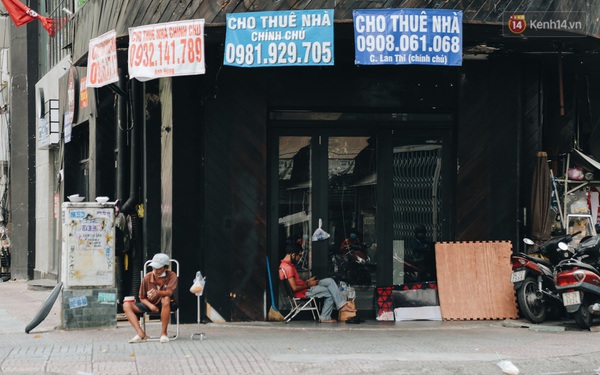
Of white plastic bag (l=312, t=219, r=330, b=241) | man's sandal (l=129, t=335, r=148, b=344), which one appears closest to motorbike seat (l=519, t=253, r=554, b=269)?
white plastic bag (l=312, t=219, r=330, b=241)

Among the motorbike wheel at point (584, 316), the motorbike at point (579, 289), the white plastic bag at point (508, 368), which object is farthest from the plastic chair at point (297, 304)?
Result: the white plastic bag at point (508, 368)

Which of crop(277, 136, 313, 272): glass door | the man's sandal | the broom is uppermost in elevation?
crop(277, 136, 313, 272): glass door

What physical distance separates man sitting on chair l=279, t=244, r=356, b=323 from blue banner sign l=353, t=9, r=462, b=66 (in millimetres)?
3414

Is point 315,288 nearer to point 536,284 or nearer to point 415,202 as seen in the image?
point 415,202

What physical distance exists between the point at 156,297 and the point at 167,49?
342 cm

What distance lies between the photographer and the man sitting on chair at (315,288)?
1490cm

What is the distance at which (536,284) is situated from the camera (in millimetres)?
14492

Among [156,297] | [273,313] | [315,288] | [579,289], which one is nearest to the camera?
[156,297]

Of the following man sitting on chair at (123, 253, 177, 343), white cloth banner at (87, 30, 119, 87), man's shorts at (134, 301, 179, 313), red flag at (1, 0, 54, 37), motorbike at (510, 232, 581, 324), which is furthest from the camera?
red flag at (1, 0, 54, 37)

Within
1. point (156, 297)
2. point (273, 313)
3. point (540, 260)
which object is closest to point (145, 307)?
point (156, 297)

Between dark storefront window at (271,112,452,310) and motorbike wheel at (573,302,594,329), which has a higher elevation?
dark storefront window at (271,112,452,310)

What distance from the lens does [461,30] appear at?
43.8 feet

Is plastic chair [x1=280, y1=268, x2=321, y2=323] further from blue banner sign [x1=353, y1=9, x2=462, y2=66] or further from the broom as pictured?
blue banner sign [x1=353, y1=9, x2=462, y2=66]

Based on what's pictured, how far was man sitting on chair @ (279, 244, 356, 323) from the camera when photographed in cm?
1490
